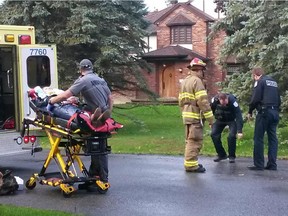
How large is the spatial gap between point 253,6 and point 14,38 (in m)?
7.38

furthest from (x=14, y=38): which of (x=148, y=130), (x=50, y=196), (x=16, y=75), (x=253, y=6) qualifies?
(x=148, y=130)

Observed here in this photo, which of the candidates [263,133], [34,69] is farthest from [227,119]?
[34,69]

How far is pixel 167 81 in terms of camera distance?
128 ft

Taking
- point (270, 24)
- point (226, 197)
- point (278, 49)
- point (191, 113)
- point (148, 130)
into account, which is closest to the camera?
point (226, 197)

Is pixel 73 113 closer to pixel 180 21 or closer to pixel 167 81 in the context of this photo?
pixel 167 81

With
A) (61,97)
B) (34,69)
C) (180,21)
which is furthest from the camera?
(180,21)

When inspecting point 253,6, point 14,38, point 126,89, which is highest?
point 253,6

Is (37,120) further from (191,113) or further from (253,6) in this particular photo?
(253,6)

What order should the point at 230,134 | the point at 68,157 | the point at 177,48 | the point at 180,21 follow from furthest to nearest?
the point at 180,21 → the point at 177,48 → the point at 230,134 → the point at 68,157

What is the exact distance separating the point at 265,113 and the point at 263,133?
1.22ft

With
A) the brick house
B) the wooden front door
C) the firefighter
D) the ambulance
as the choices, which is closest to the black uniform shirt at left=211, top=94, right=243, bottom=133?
the firefighter

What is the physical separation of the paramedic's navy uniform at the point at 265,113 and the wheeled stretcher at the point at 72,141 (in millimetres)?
3065

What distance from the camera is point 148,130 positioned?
20.3 m

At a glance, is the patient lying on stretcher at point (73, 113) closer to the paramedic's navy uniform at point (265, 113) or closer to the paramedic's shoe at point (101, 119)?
the paramedic's shoe at point (101, 119)
